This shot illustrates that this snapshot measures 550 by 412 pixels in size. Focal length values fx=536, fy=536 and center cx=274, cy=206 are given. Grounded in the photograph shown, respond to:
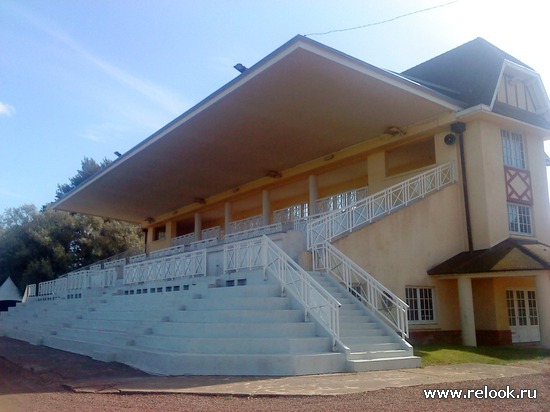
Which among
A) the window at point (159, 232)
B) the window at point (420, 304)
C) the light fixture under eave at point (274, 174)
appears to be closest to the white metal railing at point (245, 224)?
the light fixture under eave at point (274, 174)

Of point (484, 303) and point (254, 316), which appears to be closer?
point (254, 316)

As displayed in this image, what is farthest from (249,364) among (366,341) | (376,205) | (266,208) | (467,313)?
(266,208)

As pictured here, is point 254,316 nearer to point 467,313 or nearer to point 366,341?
point 366,341

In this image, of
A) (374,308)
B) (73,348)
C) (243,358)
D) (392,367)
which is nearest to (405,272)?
(374,308)

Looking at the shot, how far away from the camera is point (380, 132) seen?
21.0 metres

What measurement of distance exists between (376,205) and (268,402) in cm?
1063

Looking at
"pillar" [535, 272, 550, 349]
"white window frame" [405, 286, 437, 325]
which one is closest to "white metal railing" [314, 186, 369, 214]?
"white window frame" [405, 286, 437, 325]

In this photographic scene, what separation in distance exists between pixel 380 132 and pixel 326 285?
28.0 feet

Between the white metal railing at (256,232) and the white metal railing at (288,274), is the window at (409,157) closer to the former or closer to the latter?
the white metal railing at (256,232)

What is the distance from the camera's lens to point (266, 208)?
28250 millimetres

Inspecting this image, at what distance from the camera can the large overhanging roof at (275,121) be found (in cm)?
1670

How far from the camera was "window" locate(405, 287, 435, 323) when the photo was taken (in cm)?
1739

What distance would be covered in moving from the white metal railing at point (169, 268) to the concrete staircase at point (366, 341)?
18.2ft

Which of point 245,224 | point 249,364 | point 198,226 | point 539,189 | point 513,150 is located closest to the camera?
point 249,364
